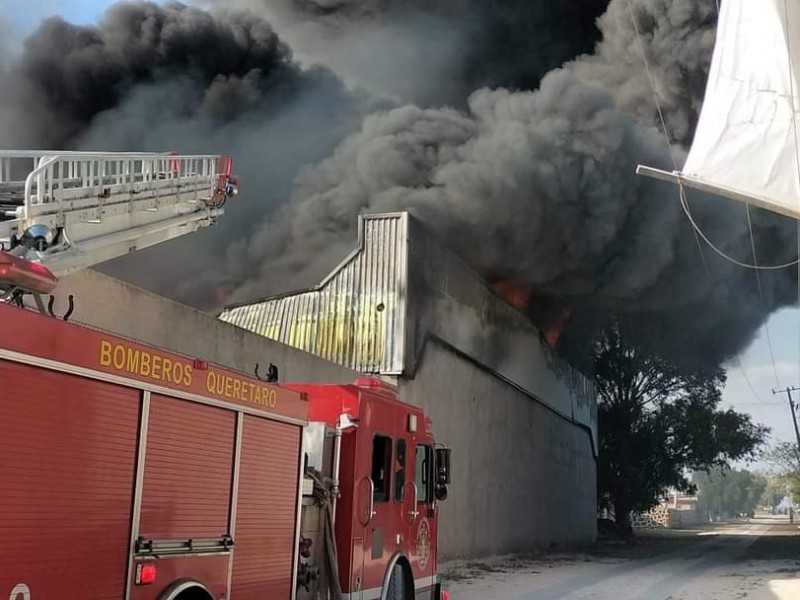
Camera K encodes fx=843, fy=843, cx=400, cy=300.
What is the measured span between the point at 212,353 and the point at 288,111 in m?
16.8

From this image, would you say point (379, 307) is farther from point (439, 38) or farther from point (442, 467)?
point (439, 38)

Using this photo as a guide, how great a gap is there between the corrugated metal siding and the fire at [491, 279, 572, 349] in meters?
7.00

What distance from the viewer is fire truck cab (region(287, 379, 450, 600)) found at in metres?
5.99

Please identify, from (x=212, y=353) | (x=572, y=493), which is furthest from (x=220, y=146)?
(x=572, y=493)

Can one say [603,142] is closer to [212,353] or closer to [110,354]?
[212,353]

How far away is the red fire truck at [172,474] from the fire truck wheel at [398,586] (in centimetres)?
16

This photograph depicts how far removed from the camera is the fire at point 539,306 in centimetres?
2492

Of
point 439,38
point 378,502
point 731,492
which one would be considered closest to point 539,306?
point 439,38

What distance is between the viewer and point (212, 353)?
10422mm

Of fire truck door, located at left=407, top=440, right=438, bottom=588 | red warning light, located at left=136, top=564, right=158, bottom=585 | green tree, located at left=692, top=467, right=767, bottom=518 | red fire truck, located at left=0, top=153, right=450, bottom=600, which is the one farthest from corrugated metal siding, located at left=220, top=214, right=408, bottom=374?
green tree, located at left=692, top=467, right=767, bottom=518

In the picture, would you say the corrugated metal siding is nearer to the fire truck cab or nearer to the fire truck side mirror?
the fire truck side mirror

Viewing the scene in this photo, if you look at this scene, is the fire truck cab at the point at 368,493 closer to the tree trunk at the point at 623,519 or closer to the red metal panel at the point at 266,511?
the red metal panel at the point at 266,511

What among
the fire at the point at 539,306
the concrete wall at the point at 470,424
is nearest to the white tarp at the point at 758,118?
the concrete wall at the point at 470,424

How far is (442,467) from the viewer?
7773mm
